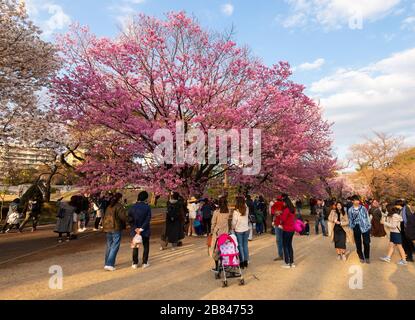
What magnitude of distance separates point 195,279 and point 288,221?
Result: 2.73m

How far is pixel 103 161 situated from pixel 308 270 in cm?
1065

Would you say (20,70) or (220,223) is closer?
(220,223)

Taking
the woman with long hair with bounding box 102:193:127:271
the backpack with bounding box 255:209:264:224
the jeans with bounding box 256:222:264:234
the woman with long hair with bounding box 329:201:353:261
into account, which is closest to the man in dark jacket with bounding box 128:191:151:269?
the woman with long hair with bounding box 102:193:127:271

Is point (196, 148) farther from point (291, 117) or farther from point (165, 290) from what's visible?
point (165, 290)

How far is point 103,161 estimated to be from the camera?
14.3 m

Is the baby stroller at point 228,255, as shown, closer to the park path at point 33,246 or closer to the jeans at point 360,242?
the jeans at point 360,242

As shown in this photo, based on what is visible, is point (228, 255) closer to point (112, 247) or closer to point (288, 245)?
point (288, 245)

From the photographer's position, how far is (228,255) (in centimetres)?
610

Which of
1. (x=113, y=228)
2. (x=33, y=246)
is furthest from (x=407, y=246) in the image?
(x=33, y=246)

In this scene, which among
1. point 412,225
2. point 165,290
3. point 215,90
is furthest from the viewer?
point 215,90

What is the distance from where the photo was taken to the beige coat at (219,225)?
6738 mm

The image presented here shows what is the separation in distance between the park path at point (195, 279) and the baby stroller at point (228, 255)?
7.8 inches

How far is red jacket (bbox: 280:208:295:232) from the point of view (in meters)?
7.41
